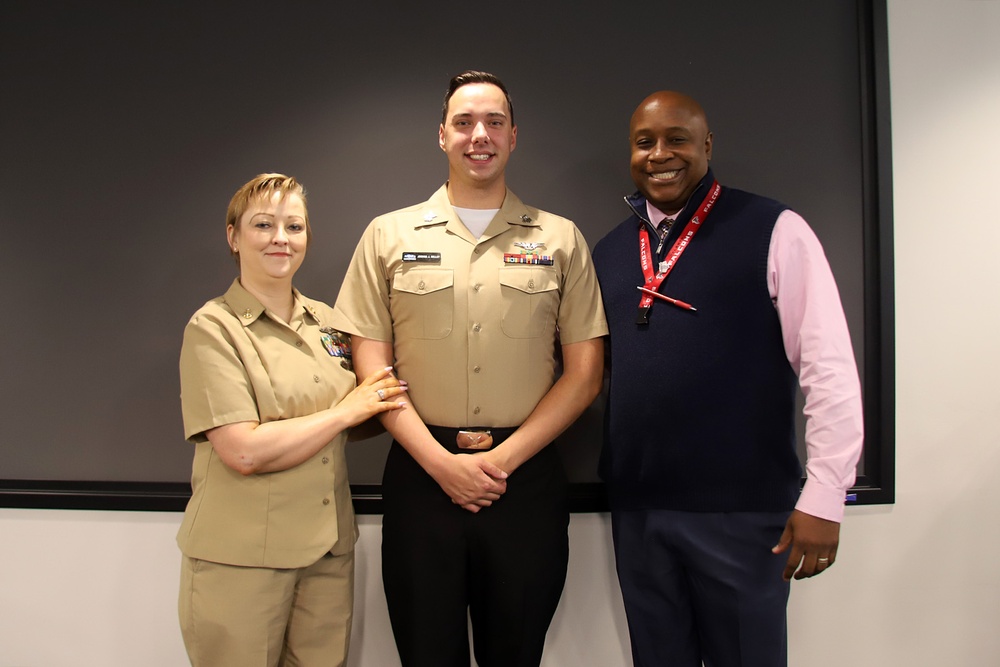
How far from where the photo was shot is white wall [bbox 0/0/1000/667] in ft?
7.30

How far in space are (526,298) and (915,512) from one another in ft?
5.90

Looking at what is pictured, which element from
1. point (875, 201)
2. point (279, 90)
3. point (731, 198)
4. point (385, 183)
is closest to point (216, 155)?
point (279, 90)

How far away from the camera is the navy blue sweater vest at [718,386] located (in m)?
1.59

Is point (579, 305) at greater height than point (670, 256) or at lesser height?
lesser

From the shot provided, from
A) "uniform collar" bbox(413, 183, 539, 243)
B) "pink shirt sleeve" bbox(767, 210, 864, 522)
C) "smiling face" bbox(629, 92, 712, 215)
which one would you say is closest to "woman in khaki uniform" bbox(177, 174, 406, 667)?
"uniform collar" bbox(413, 183, 539, 243)

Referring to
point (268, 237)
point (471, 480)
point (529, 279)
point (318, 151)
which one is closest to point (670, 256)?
point (529, 279)

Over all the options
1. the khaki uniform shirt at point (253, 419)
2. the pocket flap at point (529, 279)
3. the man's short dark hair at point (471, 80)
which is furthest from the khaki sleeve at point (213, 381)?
the man's short dark hair at point (471, 80)

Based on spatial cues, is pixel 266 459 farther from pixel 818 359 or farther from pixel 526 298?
pixel 818 359

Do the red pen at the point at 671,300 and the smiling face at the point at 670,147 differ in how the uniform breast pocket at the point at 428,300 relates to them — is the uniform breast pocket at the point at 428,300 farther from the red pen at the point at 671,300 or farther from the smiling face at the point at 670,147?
the smiling face at the point at 670,147

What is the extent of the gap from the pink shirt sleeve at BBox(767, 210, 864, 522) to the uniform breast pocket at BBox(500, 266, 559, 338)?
615 millimetres

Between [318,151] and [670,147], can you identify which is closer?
Answer: [670,147]

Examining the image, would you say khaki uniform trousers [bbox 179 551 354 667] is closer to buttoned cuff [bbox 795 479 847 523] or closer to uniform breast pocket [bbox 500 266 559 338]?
uniform breast pocket [bbox 500 266 559 338]

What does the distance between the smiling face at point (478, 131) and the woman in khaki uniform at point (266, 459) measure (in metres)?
0.49

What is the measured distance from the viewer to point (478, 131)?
5.54ft
